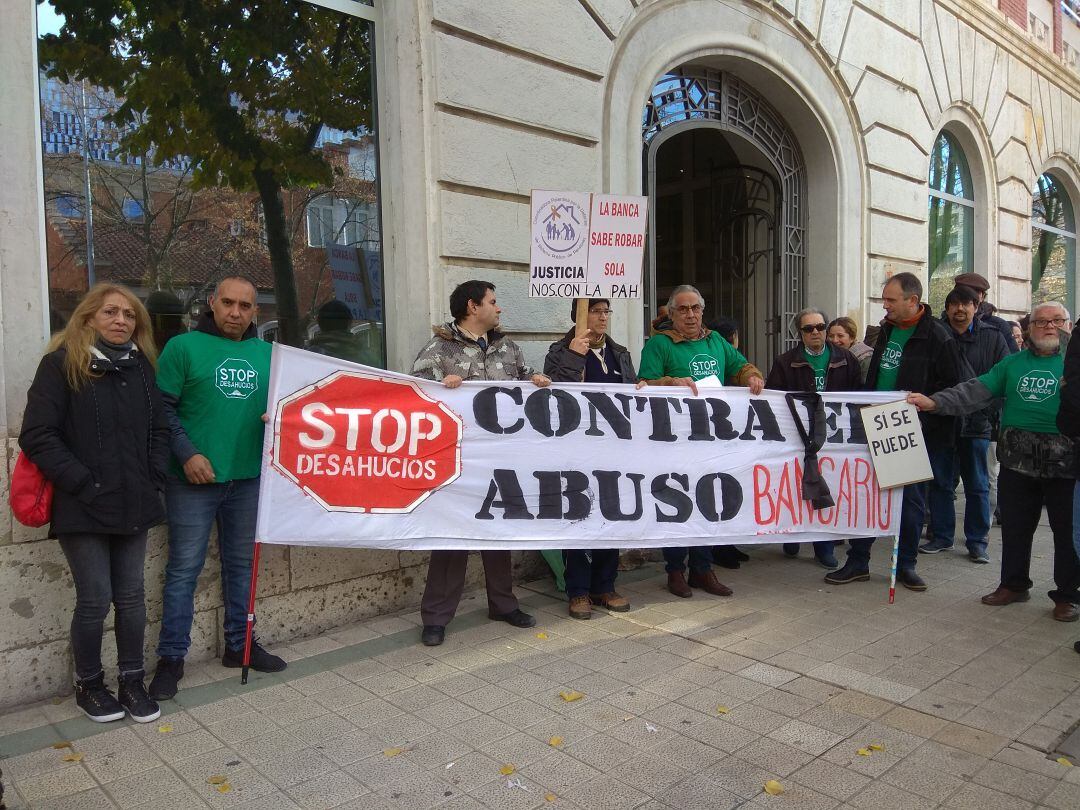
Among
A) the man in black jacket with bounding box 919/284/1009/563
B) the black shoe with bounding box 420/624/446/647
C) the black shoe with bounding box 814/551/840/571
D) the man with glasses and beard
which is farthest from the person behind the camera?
the man in black jacket with bounding box 919/284/1009/563

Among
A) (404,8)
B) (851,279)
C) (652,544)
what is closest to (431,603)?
(652,544)

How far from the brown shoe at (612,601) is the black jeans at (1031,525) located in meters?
2.44

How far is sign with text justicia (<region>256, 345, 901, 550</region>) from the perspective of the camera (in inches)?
163

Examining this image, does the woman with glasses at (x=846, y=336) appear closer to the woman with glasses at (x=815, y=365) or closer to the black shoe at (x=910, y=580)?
the woman with glasses at (x=815, y=365)

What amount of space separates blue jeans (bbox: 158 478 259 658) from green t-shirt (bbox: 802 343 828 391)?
13.0 ft

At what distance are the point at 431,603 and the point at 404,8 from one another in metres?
3.78

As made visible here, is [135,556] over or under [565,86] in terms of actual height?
under

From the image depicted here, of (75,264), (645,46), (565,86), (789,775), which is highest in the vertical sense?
(645,46)

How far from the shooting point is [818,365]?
235 inches

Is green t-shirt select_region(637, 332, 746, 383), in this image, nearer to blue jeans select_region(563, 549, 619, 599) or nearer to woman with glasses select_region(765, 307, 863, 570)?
woman with glasses select_region(765, 307, 863, 570)

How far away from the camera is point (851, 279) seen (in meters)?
9.08

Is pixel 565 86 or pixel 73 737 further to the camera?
pixel 565 86

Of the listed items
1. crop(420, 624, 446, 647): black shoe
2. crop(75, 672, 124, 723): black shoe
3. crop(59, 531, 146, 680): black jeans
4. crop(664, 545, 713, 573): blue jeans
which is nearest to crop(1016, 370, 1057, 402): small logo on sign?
crop(664, 545, 713, 573): blue jeans

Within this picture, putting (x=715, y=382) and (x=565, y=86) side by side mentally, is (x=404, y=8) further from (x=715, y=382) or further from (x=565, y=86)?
(x=715, y=382)
